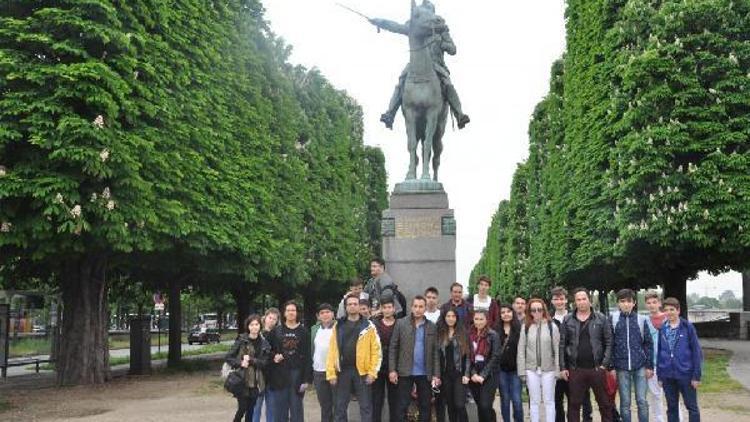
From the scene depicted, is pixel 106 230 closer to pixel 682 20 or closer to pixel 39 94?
pixel 39 94

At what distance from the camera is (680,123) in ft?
75.3

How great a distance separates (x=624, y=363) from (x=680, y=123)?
604 inches

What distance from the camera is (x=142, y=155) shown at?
1816 centimetres

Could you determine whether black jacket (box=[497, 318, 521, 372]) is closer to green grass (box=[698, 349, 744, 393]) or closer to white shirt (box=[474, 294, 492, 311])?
white shirt (box=[474, 294, 492, 311])

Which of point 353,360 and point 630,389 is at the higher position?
point 353,360

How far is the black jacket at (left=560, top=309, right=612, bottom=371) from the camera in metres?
9.51

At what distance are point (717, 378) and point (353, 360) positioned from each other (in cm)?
1298

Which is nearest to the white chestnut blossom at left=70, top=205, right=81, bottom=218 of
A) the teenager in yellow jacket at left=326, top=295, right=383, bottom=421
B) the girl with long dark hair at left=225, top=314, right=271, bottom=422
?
the girl with long dark hair at left=225, top=314, right=271, bottom=422

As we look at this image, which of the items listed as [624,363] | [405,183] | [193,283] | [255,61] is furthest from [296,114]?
[624,363]

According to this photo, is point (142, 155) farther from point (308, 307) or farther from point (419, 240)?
point (308, 307)

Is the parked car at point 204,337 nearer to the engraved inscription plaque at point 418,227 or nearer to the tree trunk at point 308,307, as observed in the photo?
the tree trunk at point 308,307

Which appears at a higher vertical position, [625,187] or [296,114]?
[296,114]

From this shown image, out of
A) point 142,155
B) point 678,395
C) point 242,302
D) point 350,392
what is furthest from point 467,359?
point 242,302

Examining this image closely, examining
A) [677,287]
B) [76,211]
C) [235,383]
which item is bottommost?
[235,383]
